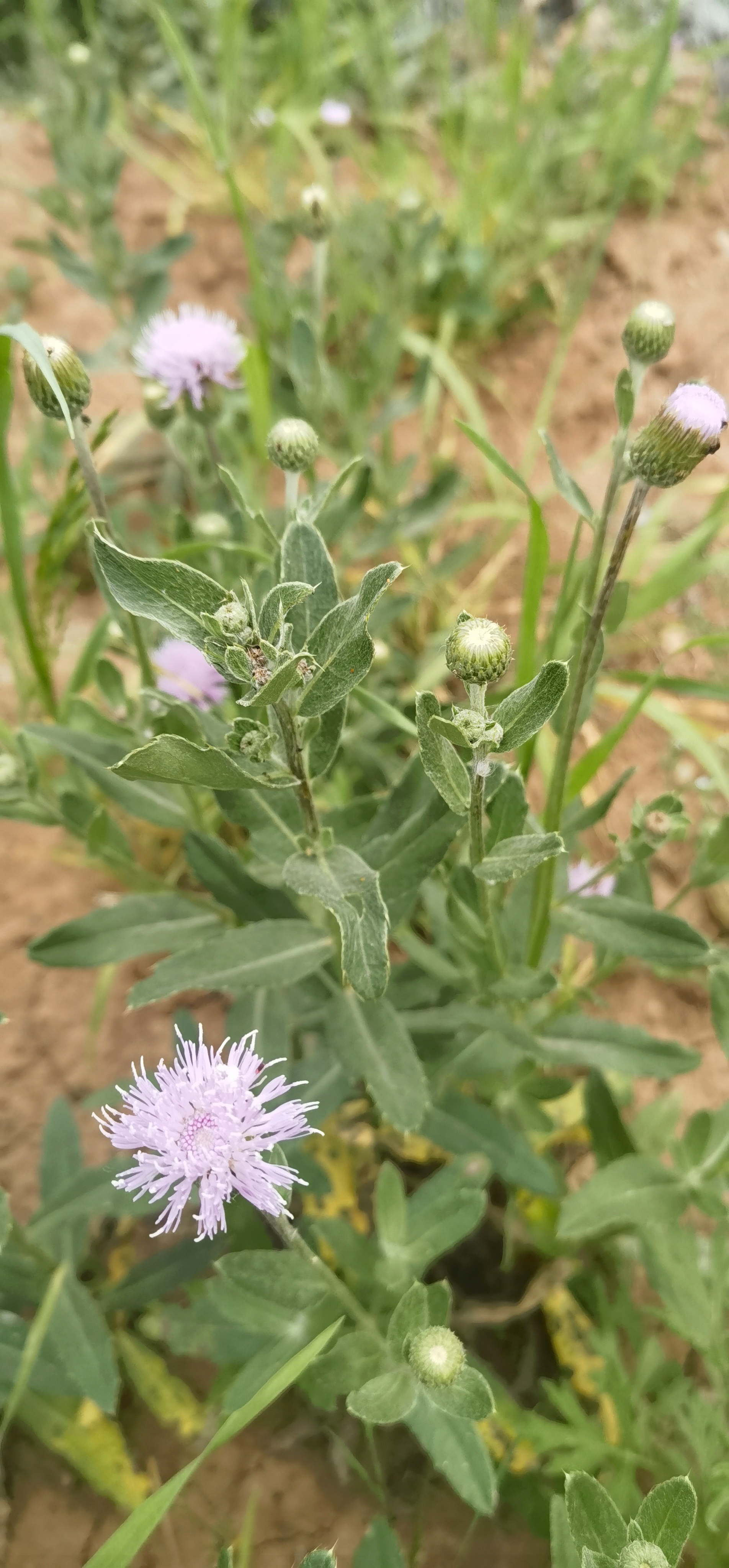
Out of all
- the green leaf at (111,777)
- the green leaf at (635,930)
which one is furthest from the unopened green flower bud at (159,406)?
the green leaf at (635,930)

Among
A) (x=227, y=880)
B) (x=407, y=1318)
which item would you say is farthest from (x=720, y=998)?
(x=227, y=880)

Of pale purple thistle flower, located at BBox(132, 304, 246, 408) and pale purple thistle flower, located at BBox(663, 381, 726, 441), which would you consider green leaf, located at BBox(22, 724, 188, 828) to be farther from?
pale purple thistle flower, located at BBox(663, 381, 726, 441)

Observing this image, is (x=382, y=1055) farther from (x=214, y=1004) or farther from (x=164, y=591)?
(x=214, y=1004)

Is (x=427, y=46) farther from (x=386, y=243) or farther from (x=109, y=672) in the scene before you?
(x=109, y=672)

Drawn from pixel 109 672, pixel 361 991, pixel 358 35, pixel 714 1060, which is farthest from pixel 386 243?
pixel 361 991

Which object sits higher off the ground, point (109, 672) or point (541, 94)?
point (541, 94)

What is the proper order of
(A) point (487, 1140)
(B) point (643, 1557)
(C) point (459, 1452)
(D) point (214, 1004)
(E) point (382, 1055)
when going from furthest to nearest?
(D) point (214, 1004), (A) point (487, 1140), (E) point (382, 1055), (C) point (459, 1452), (B) point (643, 1557)
